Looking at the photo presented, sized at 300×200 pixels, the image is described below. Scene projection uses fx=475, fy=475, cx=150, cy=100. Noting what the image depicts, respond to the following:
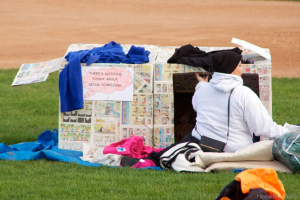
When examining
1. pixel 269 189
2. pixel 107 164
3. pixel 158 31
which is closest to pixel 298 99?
pixel 107 164

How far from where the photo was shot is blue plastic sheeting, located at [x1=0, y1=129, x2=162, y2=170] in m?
4.89

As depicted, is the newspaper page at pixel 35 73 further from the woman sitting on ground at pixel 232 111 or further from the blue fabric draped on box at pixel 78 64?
the woman sitting on ground at pixel 232 111

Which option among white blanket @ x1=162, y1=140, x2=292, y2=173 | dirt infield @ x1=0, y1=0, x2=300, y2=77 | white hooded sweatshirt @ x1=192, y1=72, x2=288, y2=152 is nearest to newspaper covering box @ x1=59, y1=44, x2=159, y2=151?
white hooded sweatshirt @ x1=192, y1=72, x2=288, y2=152

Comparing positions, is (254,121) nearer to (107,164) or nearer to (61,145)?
(107,164)

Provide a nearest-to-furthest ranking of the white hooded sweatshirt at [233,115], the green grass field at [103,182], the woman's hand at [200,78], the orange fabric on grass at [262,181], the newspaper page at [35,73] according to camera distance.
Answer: the orange fabric on grass at [262,181]
the green grass field at [103,182]
the white hooded sweatshirt at [233,115]
the woman's hand at [200,78]
the newspaper page at [35,73]

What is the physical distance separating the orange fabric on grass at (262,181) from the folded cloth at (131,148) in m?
2.06

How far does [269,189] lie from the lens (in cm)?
290

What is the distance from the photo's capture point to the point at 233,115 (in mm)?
4223

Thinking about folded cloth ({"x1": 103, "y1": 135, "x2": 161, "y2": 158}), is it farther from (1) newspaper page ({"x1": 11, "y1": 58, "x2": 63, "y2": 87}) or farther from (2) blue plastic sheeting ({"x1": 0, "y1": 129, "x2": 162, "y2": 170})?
(1) newspaper page ({"x1": 11, "y1": 58, "x2": 63, "y2": 87})

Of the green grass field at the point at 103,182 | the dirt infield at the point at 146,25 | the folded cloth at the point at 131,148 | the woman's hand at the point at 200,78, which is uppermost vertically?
the dirt infield at the point at 146,25

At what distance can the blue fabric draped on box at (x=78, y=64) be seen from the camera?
517 cm

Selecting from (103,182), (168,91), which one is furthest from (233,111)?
(103,182)

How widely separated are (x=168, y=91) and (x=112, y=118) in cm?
69

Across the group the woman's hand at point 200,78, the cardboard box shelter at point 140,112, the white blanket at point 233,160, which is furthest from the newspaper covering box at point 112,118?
the white blanket at point 233,160
